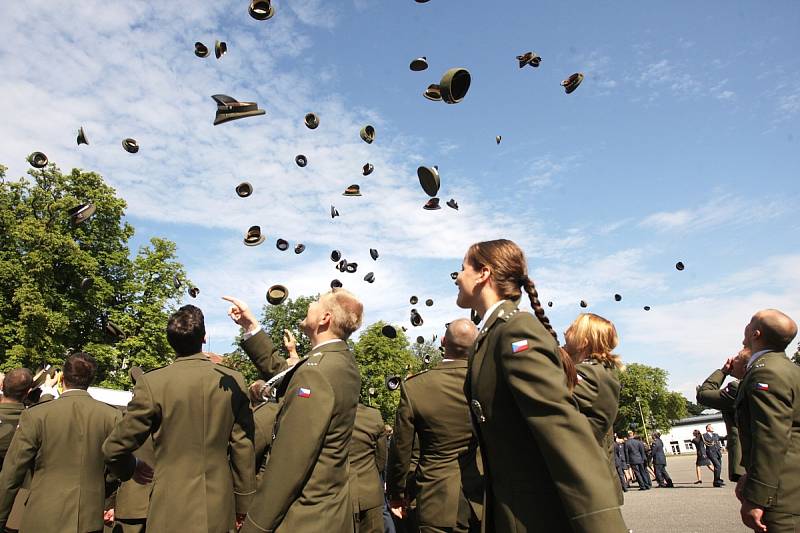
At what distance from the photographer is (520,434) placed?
7.93ft

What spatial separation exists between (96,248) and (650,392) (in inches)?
3661

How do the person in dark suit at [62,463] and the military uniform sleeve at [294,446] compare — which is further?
the person in dark suit at [62,463]

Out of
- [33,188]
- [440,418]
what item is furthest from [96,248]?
[440,418]

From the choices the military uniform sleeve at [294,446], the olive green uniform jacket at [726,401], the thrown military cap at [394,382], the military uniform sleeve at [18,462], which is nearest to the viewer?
the military uniform sleeve at [294,446]

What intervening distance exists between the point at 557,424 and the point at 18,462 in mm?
5207

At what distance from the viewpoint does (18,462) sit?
5.31 m

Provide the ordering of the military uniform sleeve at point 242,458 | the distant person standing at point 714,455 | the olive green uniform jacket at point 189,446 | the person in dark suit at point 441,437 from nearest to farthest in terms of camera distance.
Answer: the olive green uniform jacket at point 189,446 < the military uniform sleeve at point 242,458 < the person in dark suit at point 441,437 < the distant person standing at point 714,455

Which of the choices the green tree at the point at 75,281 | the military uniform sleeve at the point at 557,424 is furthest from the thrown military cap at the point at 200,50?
the green tree at the point at 75,281

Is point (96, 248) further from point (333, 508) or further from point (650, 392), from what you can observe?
point (650, 392)

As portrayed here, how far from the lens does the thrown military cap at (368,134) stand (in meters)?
10.2

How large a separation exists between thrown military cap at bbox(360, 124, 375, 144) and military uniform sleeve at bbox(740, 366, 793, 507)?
7289 millimetres

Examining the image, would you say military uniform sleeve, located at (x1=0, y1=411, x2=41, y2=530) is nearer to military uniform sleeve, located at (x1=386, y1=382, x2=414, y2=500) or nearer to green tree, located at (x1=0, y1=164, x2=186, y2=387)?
military uniform sleeve, located at (x1=386, y1=382, x2=414, y2=500)

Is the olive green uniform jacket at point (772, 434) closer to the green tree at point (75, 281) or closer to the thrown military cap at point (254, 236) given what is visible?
the thrown military cap at point (254, 236)

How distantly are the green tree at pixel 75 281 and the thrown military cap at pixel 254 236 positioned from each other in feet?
80.6
